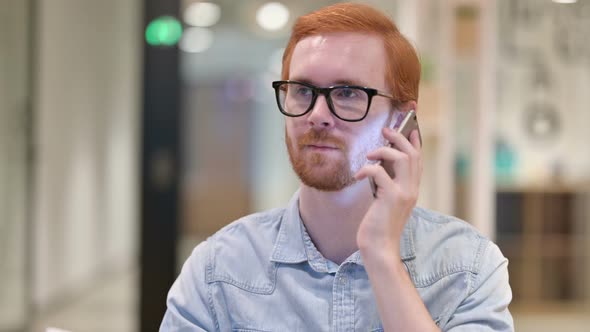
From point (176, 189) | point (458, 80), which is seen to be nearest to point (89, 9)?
point (176, 189)

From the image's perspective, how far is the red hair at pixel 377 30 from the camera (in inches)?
50.5

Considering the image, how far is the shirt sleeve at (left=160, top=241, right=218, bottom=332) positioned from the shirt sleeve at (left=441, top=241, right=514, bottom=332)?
1.37 ft

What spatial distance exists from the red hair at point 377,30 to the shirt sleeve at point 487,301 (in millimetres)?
327

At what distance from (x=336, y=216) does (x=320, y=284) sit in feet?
0.41

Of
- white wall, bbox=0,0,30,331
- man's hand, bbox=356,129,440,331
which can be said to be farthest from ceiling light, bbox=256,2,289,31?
man's hand, bbox=356,129,440,331

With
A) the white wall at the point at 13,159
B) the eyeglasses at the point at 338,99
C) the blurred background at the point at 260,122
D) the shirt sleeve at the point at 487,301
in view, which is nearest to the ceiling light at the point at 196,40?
the blurred background at the point at 260,122

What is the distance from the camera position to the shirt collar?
1.32 m

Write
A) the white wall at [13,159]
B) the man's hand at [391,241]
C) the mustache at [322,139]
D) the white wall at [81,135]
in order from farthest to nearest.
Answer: the white wall at [81,135] → the white wall at [13,159] → the mustache at [322,139] → the man's hand at [391,241]

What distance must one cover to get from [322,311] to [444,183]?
301 cm

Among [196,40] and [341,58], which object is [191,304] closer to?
[341,58]

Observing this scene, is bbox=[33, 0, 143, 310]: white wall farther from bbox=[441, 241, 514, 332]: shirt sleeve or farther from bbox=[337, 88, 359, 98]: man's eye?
bbox=[441, 241, 514, 332]: shirt sleeve

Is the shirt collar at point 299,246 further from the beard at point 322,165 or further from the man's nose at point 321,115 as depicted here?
the man's nose at point 321,115

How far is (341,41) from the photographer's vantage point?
1269 mm

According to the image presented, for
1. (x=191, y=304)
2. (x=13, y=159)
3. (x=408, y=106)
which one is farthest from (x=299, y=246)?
(x=13, y=159)
